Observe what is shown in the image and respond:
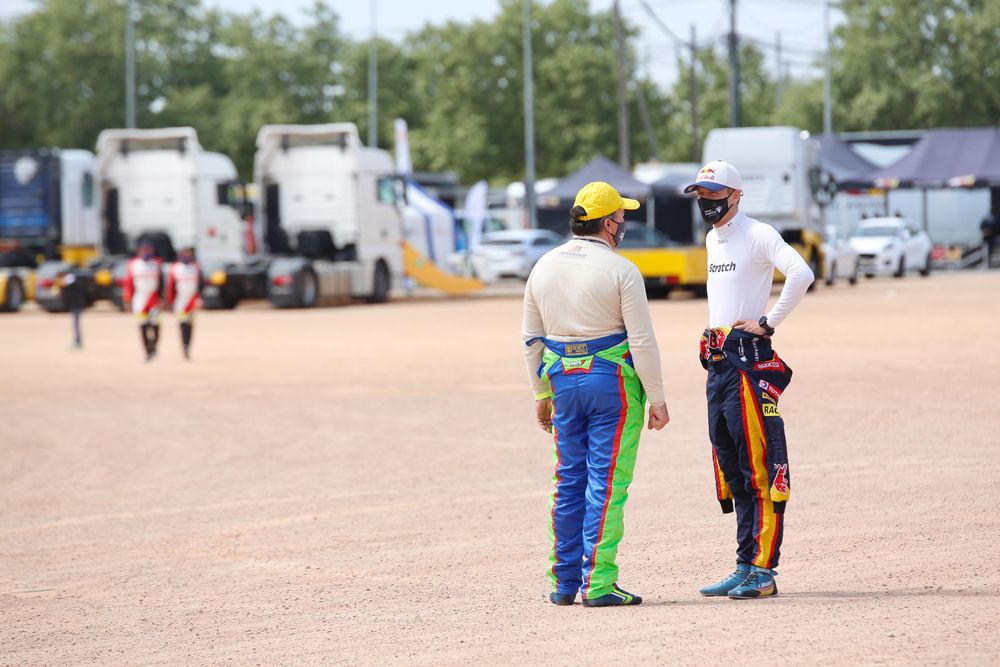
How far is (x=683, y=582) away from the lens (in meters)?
7.21

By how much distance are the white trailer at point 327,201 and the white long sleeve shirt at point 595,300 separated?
3014 centimetres

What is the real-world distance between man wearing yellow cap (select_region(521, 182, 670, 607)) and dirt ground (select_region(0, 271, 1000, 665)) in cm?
23

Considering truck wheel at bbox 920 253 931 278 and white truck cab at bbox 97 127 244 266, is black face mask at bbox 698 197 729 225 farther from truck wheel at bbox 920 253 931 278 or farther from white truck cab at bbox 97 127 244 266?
truck wheel at bbox 920 253 931 278

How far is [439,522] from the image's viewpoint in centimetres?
925

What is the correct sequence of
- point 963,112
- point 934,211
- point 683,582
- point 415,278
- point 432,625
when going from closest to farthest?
point 432,625
point 683,582
point 415,278
point 934,211
point 963,112

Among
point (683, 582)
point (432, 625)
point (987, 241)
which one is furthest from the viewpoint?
point (987, 241)

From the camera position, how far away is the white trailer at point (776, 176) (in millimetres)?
37062

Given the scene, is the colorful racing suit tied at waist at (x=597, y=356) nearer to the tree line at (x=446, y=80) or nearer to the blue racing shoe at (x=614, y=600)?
the blue racing shoe at (x=614, y=600)

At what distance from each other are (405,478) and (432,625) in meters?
4.64

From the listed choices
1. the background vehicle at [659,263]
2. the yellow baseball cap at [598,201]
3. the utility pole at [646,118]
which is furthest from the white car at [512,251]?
the yellow baseball cap at [598,201]

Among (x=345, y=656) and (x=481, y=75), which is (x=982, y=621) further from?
(x=481, y=75)

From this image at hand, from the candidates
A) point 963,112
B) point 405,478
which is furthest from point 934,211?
point 405,478

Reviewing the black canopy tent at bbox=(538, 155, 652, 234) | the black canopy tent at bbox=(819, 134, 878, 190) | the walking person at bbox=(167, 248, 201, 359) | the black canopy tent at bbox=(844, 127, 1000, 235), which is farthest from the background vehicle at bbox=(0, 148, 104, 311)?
the black canopy tent at bbox=(844, 127, 1000, 235)

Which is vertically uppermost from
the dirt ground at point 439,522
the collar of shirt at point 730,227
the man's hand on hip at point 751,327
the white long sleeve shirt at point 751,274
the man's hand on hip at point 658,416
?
the collar of shirt at point 730,227
